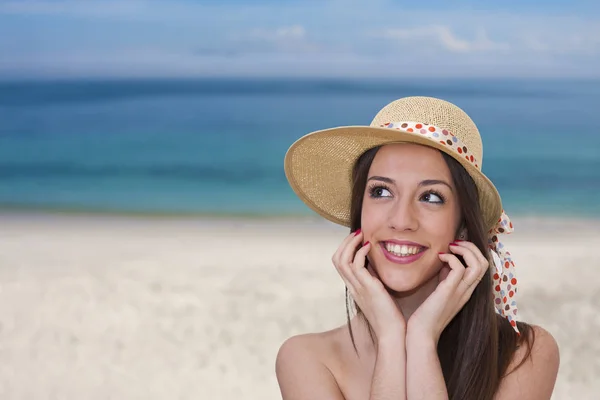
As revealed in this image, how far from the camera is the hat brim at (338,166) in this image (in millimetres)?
2402

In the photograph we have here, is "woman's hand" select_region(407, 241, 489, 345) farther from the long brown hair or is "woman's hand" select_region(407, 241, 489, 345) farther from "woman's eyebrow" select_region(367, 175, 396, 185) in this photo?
"woman's eyebrow" select_region(367, 175, 396, 185)

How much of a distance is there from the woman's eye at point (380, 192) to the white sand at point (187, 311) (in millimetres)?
2079

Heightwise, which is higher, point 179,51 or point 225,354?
point 179,51

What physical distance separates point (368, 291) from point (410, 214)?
0.23 meters

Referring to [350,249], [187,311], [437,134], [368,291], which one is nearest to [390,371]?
[368,291]

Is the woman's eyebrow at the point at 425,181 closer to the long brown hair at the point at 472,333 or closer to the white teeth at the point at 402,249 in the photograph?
the long brown hair at the point at 472,333

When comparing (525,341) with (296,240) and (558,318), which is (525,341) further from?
(296,240)

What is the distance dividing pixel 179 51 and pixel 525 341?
10368 millimetres

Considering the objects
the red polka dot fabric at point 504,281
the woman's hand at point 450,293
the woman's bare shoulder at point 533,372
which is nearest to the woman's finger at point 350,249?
the woman's hand at point 450,293

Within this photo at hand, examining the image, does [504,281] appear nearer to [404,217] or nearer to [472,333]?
[472,333]

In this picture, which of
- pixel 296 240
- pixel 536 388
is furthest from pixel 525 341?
pixel 296 240

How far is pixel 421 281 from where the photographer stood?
8.00 ft

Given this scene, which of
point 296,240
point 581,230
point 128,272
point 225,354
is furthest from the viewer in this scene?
point 581,230

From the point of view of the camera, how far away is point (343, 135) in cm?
251
